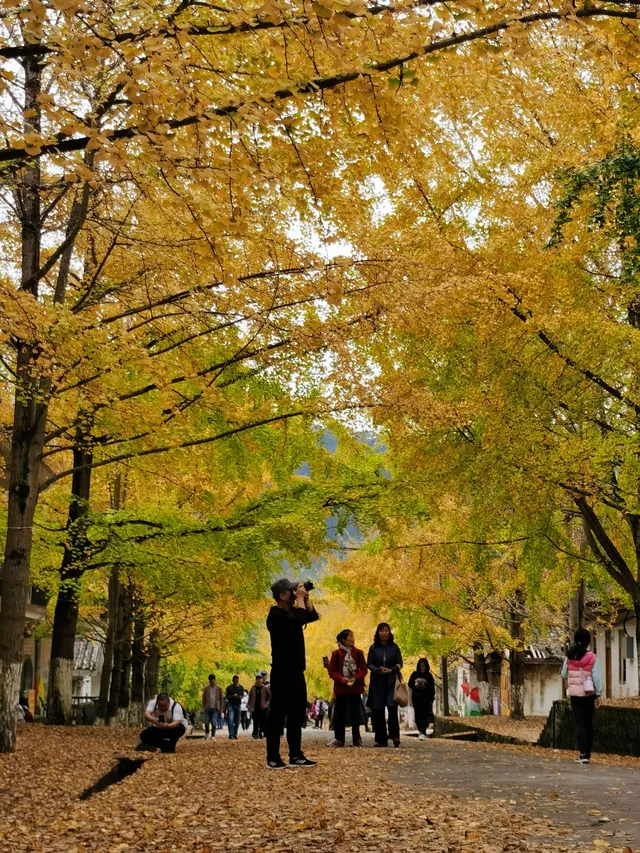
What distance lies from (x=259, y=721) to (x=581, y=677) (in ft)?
43.7

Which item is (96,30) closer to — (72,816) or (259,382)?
(72,816)

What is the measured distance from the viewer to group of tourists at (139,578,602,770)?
9406 mm

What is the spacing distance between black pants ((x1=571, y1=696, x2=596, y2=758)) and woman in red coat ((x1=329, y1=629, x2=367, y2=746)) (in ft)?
9.92

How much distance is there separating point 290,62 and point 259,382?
999 centimetres

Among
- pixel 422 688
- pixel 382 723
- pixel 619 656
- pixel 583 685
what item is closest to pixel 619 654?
pixel 619 656

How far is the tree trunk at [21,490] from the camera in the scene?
44.3 feet

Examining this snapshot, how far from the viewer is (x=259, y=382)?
16.6 metres

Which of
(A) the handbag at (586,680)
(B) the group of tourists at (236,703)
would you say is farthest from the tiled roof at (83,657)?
(A) the handbag at (586,680)

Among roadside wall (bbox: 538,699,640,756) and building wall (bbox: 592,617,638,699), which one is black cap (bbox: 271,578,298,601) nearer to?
roadside wall (bbox: 538,699,640,756)

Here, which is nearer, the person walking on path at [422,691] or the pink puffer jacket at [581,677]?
the pink puffer jacket at [581,677]

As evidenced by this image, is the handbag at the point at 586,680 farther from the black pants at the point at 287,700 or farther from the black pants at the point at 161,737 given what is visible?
the black pants at the point at 161,737

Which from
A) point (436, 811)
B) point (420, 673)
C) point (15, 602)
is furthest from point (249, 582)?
point (436, 811)

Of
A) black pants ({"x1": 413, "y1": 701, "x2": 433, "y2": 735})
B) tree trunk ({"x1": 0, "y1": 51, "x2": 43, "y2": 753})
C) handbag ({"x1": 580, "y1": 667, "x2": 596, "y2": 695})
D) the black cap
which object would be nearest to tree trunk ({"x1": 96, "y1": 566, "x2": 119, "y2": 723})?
black pants ({"x1": 413, "y1": 701, "x2": 433, "y2": 735})

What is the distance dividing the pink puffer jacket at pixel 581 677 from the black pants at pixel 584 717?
13cm
